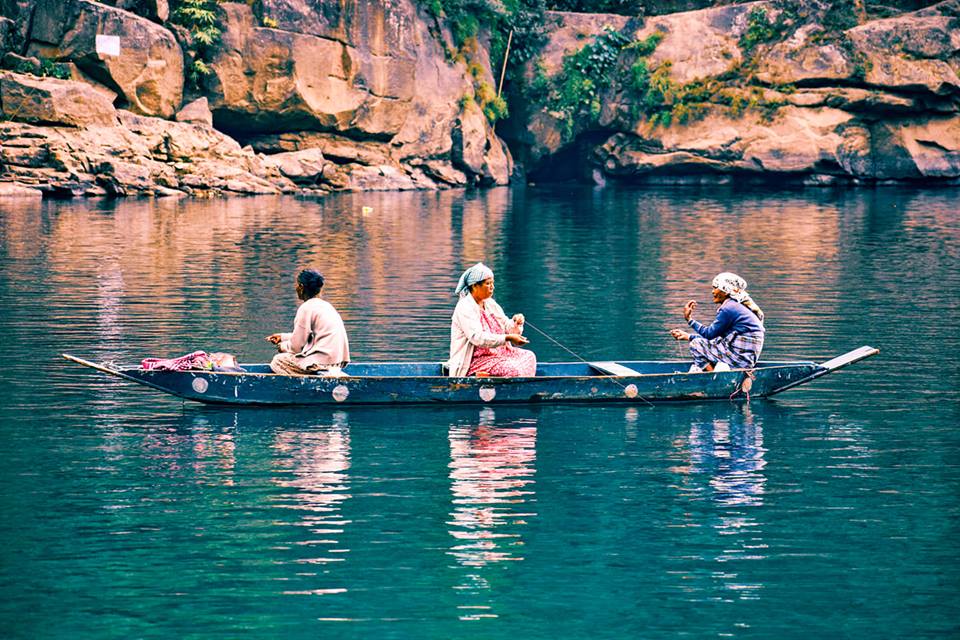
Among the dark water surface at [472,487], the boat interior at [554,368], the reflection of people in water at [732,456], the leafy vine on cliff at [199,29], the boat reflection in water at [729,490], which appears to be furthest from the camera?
the leafy vine on cliff at [199,29]

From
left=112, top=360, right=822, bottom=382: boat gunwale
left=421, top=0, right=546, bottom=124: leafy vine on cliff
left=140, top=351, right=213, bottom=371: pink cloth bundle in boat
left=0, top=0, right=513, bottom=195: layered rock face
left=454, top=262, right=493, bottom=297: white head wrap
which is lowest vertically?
left=112, top=360, right=822, bottom=382: boat gunwale

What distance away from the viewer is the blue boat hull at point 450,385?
12.7 meters

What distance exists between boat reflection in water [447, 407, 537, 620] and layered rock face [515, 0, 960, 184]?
42570mm

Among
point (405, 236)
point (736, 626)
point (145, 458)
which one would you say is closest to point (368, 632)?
point (736, 626)

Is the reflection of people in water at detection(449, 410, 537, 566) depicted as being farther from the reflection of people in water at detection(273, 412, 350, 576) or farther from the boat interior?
the boat interior

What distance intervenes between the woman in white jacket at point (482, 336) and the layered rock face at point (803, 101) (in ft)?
137

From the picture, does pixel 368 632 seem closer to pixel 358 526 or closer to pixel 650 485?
pixel 358 526

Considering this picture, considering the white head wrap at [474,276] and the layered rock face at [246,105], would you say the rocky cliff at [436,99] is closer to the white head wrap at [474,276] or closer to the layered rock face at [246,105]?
the layered rock face at [246,105]

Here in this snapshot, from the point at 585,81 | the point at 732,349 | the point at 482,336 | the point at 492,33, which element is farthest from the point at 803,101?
the point at 482,336

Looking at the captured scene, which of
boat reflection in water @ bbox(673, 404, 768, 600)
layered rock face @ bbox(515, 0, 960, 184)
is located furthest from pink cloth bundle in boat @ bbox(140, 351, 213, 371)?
layered rock face @ bbox(515, 0, 960, 184)

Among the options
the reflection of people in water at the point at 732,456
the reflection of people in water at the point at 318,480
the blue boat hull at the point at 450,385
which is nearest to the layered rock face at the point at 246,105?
the blue boat hull at the point at 450,385

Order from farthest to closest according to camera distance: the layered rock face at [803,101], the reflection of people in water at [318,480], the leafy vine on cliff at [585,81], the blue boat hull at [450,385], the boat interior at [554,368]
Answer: the leafy vine on cliff at [585,81] < the layered rock face at [803,101] < the boat interior at [554,368] < the blue boat hull at [450,385] < the reflection of people in water at [318,480]

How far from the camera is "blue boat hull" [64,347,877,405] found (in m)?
12.7

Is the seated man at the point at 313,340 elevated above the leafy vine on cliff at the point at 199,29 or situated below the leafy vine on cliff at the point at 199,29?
below
